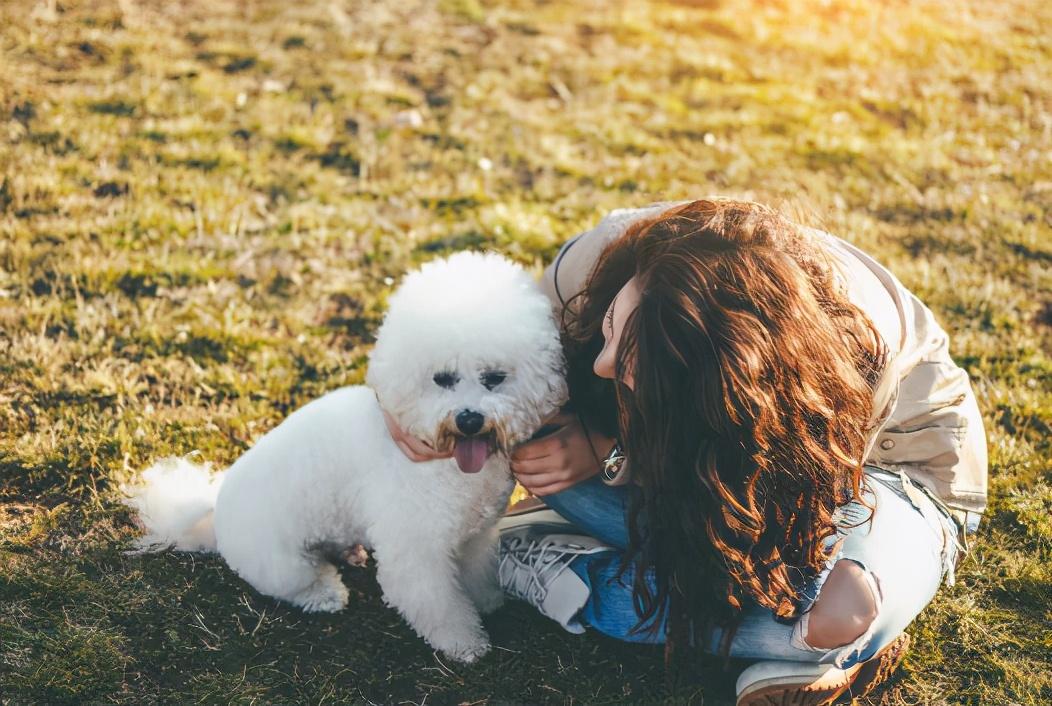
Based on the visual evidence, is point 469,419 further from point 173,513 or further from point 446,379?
point 173,513

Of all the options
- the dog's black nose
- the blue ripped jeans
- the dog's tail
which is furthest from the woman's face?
the dog's tail

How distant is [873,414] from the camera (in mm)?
2355

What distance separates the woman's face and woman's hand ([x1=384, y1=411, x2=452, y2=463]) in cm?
48

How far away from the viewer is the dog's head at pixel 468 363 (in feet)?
7.38

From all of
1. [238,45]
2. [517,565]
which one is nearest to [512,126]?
[238,45]

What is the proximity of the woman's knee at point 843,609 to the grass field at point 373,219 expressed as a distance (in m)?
0.31

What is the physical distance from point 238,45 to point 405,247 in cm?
271

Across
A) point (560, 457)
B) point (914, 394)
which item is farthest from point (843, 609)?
point (560, 457)

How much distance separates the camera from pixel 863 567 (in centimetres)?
234

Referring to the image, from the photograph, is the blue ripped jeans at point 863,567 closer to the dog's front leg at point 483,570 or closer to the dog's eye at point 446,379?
the dog's front leg at point 483,570

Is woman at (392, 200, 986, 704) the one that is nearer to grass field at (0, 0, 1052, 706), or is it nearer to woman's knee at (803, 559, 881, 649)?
woman's knee at (803, 559, 881, 649)

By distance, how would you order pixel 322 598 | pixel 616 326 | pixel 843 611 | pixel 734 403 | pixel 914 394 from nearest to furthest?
pixel 734 403 → pixel 616 326 → pixel 843 611 → pixel 914 394 → pixel 322 598

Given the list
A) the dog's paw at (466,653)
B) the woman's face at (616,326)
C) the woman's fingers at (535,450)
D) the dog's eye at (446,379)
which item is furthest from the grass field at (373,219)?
the dog's eye at (446,379)

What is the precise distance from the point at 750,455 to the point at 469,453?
707 millimetres
